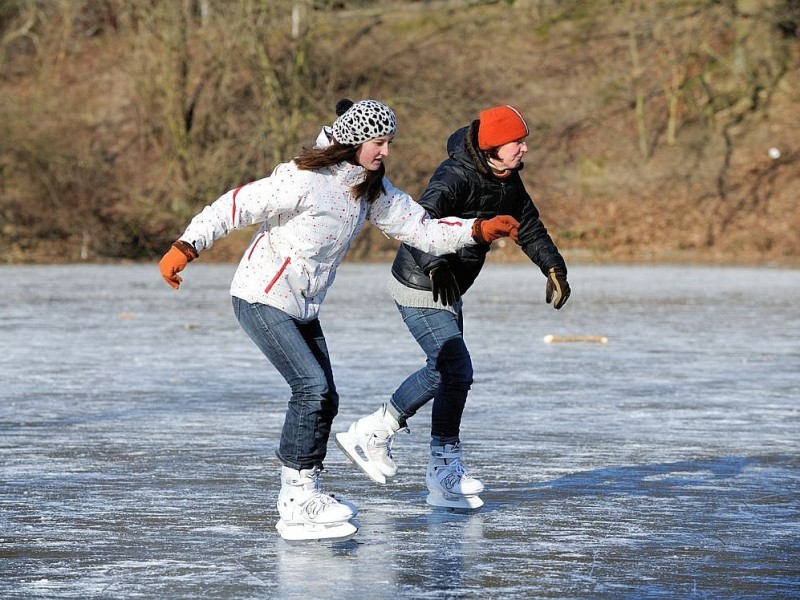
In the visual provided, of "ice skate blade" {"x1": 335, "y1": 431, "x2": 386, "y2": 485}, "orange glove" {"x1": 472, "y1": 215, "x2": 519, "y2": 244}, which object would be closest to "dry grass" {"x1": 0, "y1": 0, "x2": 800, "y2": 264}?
"ice skate blade" {"x1": 335, "y1": 431, "x2": 386, "y2": 485}

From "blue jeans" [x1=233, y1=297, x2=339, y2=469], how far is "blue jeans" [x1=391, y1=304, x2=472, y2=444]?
80 cm

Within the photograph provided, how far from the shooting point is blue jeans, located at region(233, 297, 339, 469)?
566cm

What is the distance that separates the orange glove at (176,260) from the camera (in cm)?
533

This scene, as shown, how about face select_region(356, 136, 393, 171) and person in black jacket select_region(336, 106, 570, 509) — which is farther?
person in black jacket select_region(336, 106, 570, 509)

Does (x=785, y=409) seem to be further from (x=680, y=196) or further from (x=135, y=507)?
(x=680, y=196)

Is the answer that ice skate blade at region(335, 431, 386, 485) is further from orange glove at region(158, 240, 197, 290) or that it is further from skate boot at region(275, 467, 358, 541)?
orange glove at region(158, 240, 197, 290)

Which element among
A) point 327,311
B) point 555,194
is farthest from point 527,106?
point 327,311

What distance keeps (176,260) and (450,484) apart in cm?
169

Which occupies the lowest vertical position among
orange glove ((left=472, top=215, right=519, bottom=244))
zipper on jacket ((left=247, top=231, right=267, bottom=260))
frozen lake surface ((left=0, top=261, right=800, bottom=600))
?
frozen lake surface ((left=0, top=261, right=800, bottom=600))

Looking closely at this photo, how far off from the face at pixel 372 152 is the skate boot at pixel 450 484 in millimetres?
1451

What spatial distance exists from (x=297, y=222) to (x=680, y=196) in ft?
92.1

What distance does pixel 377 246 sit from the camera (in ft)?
105

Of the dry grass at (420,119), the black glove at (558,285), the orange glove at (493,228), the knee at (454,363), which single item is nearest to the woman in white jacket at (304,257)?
the orange glove at (493,228)

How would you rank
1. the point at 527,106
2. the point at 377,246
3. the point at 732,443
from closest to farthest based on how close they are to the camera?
the point at 732,443
the point at 377,246
the point at 527,106
